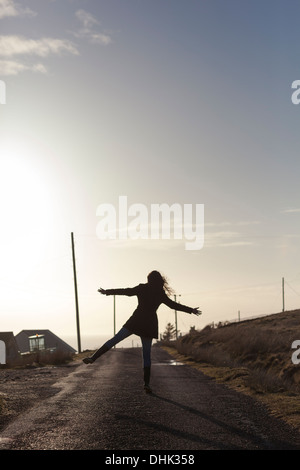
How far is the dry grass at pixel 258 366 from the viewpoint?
39.3 feet

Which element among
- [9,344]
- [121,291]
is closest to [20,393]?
[121,291]

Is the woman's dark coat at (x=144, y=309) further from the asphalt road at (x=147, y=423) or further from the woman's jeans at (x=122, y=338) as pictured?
the asphalt road at (x=147, y=423)

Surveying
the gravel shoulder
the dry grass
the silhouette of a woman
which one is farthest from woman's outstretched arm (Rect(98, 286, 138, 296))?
the dry grass

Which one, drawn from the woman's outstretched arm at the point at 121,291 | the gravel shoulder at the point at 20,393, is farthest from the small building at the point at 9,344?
the woman's outstretched arm at the point at 121,291

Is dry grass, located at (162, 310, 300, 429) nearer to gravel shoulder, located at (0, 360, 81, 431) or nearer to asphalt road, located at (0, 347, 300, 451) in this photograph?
asphalt road, located at (0, 347, 300, 451)

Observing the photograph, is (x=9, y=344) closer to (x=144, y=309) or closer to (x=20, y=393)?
(x=20, y=393)

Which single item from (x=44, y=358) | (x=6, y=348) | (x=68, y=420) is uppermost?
(x=68, y=420)

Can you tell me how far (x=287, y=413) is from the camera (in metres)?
10.1

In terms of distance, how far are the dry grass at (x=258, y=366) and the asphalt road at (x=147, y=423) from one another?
0.63m

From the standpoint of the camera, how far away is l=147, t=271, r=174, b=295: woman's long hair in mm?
11734
